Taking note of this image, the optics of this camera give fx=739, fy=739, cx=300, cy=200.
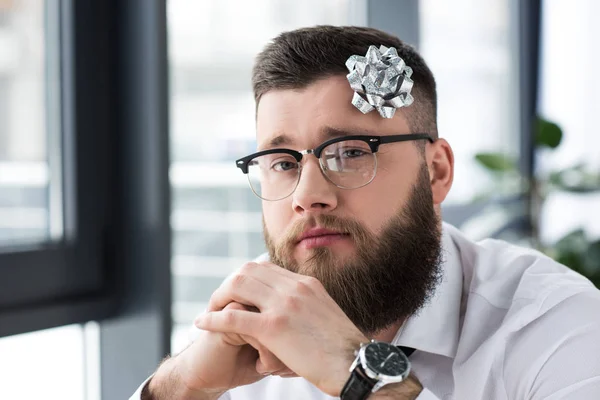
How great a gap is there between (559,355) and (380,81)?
0.62 meters

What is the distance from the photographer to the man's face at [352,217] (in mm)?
1459

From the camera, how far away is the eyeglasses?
57.9 inches

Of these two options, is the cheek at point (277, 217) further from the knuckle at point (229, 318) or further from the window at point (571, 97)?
the window at point (571, 97)

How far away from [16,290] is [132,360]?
0.42 meters

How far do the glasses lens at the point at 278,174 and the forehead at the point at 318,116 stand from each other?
4 centimetres

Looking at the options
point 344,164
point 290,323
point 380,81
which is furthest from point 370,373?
point 380,81

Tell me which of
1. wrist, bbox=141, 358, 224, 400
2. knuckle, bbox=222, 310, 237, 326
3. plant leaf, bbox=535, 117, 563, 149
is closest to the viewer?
knuckle, bbox=222, 310, 237, 326

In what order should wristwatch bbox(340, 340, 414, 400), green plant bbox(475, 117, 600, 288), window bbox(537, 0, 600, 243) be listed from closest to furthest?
wristwatch bbox(340, 340, 414, 400) → green plant bbox(475, 117, 600, 288) → window bbox(537, 0, 600, 243)

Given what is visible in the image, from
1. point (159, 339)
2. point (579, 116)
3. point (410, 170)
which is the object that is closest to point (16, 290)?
point (159, 339)

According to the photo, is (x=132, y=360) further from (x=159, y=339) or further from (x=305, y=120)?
(x=305, y=120)

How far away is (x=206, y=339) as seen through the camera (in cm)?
139

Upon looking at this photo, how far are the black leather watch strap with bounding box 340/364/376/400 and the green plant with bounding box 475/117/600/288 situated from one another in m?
2.07

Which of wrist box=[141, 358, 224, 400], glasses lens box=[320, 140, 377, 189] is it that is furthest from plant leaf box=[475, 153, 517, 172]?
wrist box=[141, 358, 224, 400]

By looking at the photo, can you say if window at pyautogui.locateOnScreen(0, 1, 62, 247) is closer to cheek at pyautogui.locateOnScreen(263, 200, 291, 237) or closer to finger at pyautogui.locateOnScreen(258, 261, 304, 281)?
cheek at pyautogui.locateOnScreen(263, 200, 291, 237)
